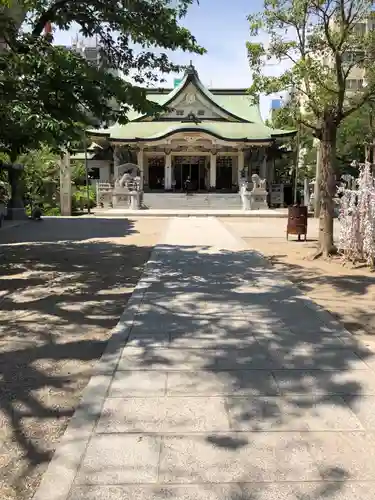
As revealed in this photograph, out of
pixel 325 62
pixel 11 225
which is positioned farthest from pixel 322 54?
pixel 11 225

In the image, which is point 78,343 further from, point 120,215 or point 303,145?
point 303,145

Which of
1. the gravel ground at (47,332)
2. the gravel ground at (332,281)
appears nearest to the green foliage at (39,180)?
the gravel ground at (47,332)

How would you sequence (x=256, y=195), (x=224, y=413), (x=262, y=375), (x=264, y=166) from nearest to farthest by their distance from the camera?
(x=224, y=413), (x=262, y=375), (x=256, y=195), (x=264, y=166)

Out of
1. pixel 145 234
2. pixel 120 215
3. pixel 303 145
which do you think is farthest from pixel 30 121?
pixel 303 145

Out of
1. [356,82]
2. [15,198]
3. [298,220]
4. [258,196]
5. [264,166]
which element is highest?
[356,82]

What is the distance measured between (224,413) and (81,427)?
97 centimetres

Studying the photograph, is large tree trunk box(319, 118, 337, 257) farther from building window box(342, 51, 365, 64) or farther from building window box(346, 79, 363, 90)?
building window box(346, 79, 363, 90)

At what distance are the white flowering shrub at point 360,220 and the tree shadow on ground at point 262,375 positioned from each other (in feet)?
8.30

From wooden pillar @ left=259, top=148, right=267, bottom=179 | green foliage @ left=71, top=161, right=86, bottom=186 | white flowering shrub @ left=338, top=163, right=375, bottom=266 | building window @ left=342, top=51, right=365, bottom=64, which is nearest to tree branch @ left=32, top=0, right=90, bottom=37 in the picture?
building window @ left=342, top=51, right=365, bottom=64

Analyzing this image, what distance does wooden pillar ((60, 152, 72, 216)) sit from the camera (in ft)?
77.1

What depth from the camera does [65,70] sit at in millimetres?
7672

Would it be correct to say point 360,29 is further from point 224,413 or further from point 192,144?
point 192,144

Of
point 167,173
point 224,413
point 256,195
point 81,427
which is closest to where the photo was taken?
point 81,427

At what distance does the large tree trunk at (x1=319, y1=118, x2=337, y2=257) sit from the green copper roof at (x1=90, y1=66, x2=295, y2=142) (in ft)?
71.0
